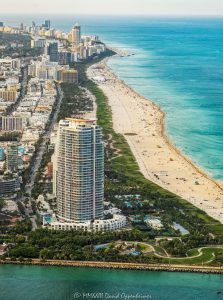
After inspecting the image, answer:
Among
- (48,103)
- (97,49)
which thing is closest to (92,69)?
(97,49)

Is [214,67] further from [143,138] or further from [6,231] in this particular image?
[6,231]

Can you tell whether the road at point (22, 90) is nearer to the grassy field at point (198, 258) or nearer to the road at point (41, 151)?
the road at point (41, 151)

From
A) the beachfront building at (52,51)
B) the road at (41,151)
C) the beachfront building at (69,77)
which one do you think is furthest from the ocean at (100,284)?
the beachfront building at (52,51)

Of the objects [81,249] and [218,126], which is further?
[218,126]

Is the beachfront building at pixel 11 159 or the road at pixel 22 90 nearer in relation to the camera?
the beachfront building at pixel 11 159

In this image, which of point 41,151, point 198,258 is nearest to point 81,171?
point 198,258

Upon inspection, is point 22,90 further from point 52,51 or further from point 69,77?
point 52,51

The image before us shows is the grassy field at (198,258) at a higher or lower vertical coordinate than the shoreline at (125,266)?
higher
